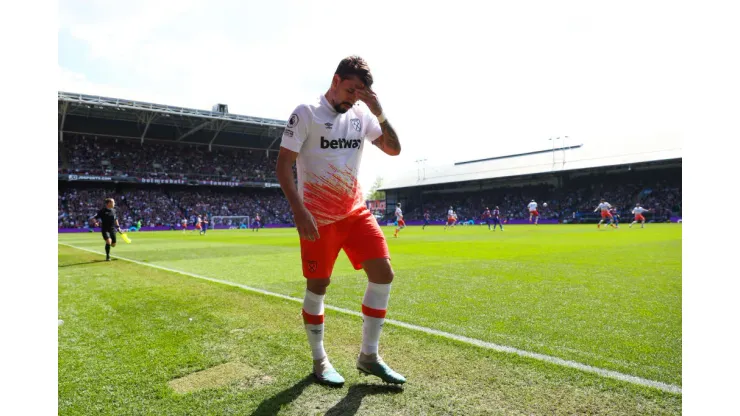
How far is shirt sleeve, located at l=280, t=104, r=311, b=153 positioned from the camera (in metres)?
3.15

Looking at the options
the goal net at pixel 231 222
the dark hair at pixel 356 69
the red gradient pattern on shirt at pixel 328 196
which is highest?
the dark hair at pixel 356 69

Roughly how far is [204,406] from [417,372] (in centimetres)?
152

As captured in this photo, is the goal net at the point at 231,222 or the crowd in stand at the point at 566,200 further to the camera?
the goal net at the point at 231,222

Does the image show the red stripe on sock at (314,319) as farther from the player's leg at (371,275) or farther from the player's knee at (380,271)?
the player's knee at (380,271)

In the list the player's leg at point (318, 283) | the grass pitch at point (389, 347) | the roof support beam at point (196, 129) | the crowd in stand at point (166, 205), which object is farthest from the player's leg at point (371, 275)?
the roof support beam at point (196, 129)

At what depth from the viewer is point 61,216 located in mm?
41781

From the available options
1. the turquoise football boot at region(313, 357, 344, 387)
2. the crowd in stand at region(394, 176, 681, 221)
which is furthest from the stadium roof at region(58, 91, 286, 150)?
the turquoise football boot at region(313, 357, 344, 387)

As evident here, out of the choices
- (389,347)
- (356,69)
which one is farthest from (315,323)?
(356,69)

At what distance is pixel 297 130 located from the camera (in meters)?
3.16

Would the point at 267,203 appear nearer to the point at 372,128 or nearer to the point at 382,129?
the point at 372,128

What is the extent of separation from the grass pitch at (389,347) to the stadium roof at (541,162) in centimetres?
4005

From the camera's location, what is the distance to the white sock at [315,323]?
336 cm

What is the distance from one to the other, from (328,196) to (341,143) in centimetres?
43

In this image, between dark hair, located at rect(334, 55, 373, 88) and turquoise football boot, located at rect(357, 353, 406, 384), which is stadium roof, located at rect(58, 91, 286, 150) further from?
turquoise football boot, located at rect(357, 353, 406, 384)
